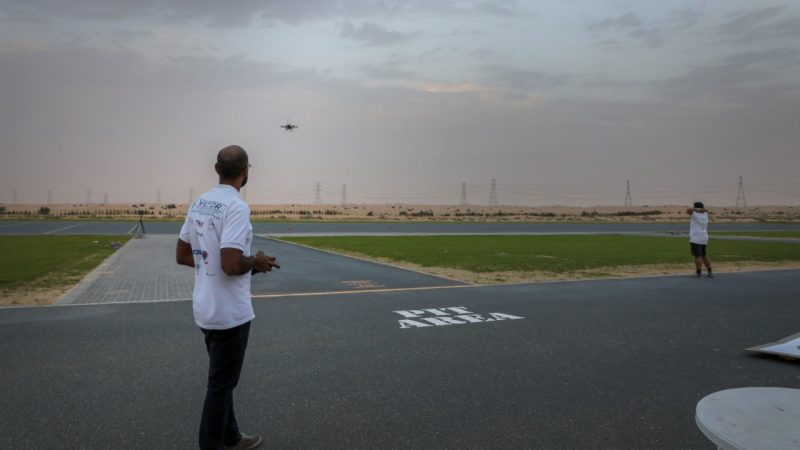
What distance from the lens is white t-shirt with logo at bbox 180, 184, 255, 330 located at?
3.53 meters

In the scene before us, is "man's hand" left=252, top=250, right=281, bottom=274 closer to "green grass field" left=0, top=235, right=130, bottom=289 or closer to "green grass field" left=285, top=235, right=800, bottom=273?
"green grass field" left=0, top=235, right=130, bottom=289

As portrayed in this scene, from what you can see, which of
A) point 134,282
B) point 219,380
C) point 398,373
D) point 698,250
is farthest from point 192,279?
point 698,250

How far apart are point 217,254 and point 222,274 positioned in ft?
0.45

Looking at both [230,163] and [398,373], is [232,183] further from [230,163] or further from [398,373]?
[398,373]

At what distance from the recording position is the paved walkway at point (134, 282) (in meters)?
10.7

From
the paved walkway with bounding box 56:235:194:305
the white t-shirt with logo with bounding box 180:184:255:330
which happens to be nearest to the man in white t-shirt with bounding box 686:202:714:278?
the paved walkway with bounding box 56:235:194:305

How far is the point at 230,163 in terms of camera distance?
3.74 metres

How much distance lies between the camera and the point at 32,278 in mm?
13102

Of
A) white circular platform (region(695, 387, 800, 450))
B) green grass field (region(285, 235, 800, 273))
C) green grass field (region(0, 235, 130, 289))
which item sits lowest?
green grass field (region(285, 235, 800, 273))

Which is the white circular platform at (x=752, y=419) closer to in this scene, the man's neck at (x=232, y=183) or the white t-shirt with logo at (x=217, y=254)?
the white t-shirt with logo at (x=217, y=254)

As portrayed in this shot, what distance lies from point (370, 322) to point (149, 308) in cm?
409

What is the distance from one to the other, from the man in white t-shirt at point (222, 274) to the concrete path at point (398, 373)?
0.76 metres

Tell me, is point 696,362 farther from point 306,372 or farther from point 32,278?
point 32,278

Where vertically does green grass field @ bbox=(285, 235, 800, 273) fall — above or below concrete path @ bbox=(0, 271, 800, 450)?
below
